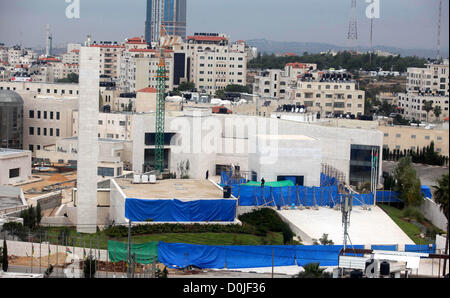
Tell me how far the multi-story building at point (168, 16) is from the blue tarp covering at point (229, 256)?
190 feet

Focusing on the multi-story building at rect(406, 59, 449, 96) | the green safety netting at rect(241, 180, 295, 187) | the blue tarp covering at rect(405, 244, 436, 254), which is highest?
the multi-story building at rect(406, 59, 449, 96)

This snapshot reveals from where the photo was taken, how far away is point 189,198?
15.7m

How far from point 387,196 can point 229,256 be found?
8.48m

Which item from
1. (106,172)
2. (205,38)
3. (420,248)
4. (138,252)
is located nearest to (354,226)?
(420,248)

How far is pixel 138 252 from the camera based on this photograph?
39.6 feet

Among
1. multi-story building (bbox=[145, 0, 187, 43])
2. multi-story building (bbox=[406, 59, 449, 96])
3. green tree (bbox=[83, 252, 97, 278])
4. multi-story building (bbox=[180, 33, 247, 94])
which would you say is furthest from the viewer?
multi-story building (bbox=[145, 0, 187, 43])

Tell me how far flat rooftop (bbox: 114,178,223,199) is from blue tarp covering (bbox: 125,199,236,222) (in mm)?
461

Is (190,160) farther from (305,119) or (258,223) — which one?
(258,223)

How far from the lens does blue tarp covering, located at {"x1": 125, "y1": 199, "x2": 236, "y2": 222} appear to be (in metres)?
15.1

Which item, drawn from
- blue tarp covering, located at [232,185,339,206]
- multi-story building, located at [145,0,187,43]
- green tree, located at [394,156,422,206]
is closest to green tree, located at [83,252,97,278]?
blue tarp covering, located at [232,185,339,206]

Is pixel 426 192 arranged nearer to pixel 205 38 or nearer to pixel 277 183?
pixel 277 183

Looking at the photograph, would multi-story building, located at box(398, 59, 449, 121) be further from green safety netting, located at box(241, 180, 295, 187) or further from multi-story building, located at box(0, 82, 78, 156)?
green safety netting, located at box(241, 180, 295, 187)

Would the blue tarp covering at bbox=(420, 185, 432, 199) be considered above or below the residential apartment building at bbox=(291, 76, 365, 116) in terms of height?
below

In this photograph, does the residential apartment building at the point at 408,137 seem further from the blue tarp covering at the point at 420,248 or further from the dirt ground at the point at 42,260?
the dirt ground at the point at 42,260
